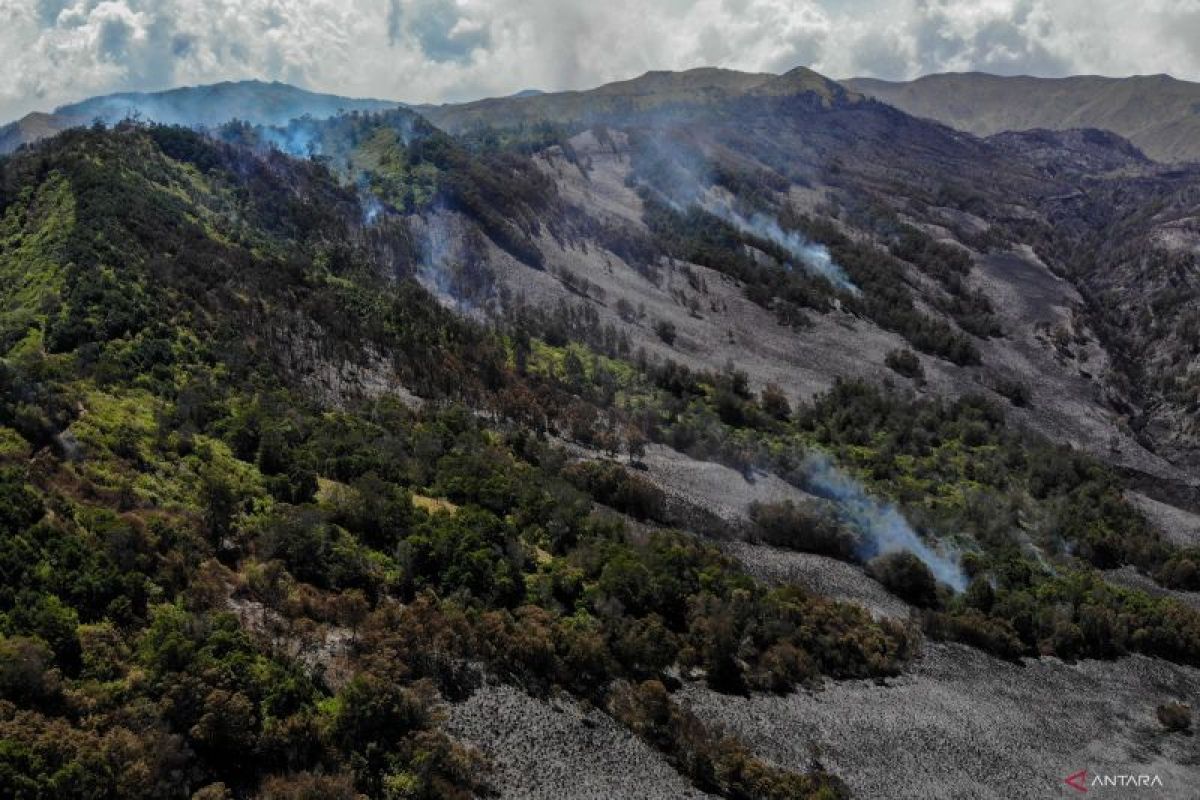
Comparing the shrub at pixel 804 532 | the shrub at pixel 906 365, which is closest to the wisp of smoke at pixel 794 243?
the shrub at pixel 906 365

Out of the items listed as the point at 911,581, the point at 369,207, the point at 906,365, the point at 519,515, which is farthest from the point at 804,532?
the point at 369,207

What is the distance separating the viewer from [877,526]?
44.2 meters

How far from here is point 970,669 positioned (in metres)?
33.3

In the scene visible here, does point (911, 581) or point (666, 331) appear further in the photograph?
point (666, 331)

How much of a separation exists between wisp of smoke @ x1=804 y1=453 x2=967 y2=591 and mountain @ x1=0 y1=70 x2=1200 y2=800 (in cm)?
26

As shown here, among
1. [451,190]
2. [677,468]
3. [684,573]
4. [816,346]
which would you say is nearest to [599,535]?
[684,573]

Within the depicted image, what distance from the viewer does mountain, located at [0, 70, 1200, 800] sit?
63.9 feet

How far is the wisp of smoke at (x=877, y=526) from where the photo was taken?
138ft

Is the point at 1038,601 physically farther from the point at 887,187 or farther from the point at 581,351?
the point at 887,187

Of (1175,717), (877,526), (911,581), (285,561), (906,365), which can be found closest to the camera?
(285,561)

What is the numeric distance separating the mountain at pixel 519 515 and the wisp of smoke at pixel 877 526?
264 mm

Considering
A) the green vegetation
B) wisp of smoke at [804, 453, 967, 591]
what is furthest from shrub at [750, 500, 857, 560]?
the green vegetation

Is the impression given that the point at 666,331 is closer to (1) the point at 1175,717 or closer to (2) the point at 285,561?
(1) the point at 1175,717

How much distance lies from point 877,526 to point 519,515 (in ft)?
66.7
